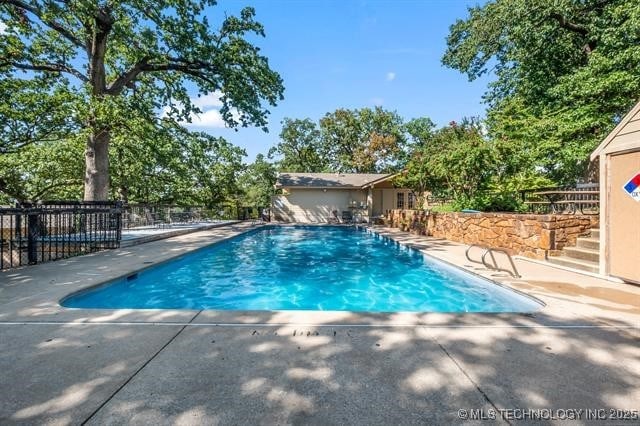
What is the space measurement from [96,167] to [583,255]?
1608cm

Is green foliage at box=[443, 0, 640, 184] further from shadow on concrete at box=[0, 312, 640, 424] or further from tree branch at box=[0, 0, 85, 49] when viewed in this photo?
tree branch at box=[0, 0, 85, 49]

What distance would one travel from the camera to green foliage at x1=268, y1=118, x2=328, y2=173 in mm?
36094

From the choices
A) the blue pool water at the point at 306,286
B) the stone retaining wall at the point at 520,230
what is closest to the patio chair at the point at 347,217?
the stone retaining wall at the point at 520,230

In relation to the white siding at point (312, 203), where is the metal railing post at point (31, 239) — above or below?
below

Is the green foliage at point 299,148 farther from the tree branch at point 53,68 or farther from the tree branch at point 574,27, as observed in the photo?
the tree branch at point 574,27

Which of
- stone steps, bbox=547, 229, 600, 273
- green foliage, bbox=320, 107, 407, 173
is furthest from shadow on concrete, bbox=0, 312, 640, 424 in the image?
green foliage, bbox=320, 107, 407, 173

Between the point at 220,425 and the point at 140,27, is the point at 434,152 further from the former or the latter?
the point at 220,425

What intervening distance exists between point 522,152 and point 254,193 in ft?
62.4

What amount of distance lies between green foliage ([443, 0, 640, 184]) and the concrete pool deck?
1008 cm

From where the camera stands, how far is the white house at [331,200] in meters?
23.2

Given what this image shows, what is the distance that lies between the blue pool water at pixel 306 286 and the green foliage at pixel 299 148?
86.8 ft

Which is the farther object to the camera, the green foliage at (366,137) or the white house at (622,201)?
the green foliage at (366,137)

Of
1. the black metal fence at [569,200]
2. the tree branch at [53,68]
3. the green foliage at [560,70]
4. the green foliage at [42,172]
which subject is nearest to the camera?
the black metal fence at [569,200]

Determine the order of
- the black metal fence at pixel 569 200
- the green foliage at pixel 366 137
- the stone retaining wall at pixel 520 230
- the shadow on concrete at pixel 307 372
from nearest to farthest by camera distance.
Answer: the shadow on concrete at pixel 307 372
the stone retaining wall at pixel 520 230
the black metal fence at pixel 569 200
the green foliage at pixel 366 137
